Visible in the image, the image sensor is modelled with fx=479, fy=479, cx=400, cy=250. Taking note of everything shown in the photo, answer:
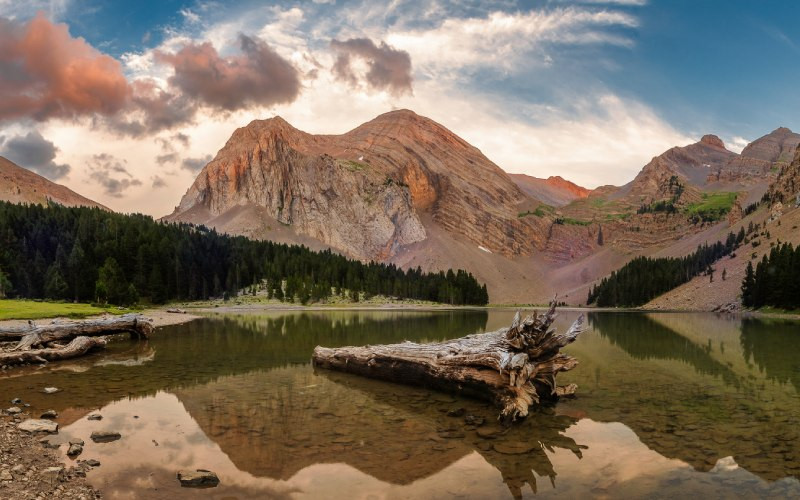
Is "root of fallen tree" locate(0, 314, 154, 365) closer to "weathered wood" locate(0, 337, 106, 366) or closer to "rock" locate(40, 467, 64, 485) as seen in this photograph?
"weathered wood" locate(0, 337, 106, 366)

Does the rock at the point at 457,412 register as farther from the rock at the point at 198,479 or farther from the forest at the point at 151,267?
the forest at the point at 151,267

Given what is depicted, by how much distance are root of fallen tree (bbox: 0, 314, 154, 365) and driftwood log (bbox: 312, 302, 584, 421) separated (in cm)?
2093

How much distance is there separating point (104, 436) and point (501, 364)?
12871mm

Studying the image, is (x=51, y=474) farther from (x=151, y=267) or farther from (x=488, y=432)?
(x=151, y=267)

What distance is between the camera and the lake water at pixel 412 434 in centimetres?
1077

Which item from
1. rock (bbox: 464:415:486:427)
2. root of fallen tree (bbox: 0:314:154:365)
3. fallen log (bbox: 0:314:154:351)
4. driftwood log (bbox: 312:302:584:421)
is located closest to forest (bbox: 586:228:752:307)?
driftwood log (bbox: 312:302:584:421)

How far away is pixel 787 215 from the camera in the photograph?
162375mm

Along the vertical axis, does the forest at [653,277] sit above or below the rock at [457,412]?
above

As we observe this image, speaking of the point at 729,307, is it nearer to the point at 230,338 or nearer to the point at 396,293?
the point at 396,293

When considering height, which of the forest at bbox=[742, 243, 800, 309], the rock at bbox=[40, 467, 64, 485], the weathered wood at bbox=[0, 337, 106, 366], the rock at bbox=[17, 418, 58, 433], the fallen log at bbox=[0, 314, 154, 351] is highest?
the forest at bbox=[742, 243, 800, 309]

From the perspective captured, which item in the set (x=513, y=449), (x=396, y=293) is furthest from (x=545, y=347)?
(x=396, y=293)

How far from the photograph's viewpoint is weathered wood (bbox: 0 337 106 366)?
26.9 metres

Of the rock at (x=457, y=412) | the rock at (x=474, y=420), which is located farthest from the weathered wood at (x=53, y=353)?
the rock at (x=474, y=420)

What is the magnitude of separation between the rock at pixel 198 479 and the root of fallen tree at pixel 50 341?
23.1 metres
